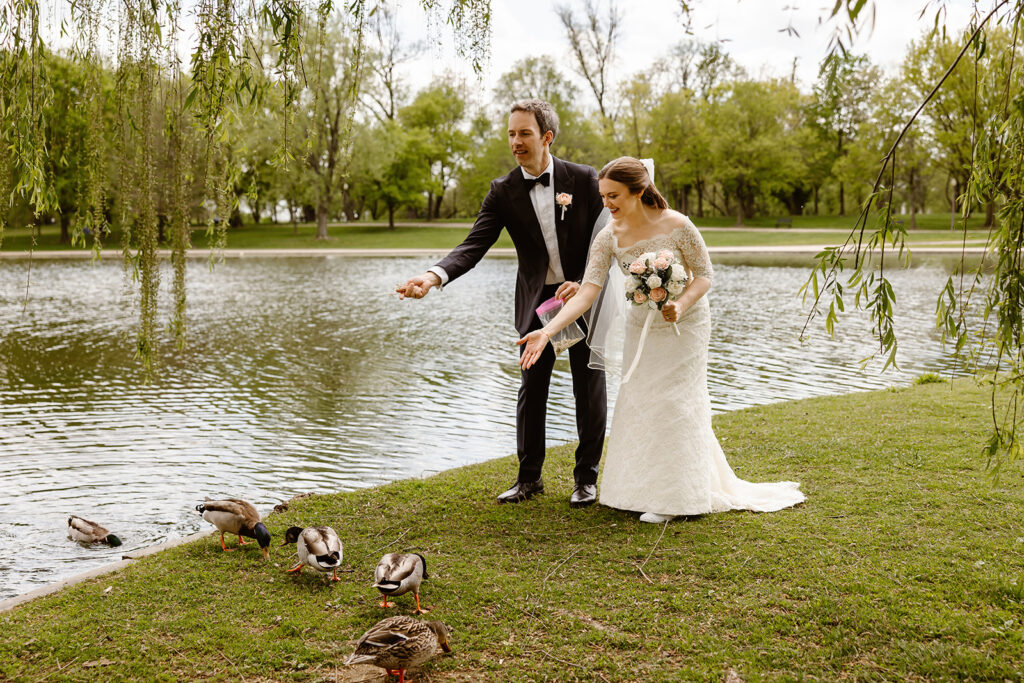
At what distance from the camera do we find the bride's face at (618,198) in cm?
504

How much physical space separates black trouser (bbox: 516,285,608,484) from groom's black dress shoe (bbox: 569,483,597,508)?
0.17 ft

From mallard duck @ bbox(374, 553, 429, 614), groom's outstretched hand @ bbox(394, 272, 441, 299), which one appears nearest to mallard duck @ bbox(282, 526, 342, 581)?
mallard duck @ bbox(374, 553, 429, 614)

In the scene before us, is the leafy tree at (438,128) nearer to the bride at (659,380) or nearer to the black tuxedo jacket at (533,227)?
the black tuxedo jacket at (533,227)

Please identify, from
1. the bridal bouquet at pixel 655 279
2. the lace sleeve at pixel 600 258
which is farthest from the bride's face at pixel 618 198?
the bridal bouquet at pixel 655 279

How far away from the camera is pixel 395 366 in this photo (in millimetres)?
13562

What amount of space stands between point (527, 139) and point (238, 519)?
3.05 m

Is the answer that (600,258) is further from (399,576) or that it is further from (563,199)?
(399,576)

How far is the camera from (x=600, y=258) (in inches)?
210

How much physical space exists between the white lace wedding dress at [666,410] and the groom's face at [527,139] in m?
0.67

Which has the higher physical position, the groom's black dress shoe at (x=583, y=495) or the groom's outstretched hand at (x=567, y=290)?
the groom's outstretched hand at (x=567, y=290)

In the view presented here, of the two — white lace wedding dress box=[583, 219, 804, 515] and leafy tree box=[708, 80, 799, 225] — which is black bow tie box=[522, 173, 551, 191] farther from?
leafy tree box=[708, 80, 799, 225]

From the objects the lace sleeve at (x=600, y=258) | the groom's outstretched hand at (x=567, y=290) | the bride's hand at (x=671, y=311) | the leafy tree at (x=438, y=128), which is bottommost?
the bride's hand at (x=671, y=311)

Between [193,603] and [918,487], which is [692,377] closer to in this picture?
[918,487]

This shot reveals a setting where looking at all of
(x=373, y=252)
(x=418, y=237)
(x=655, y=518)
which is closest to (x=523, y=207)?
(x=655, y=518)
